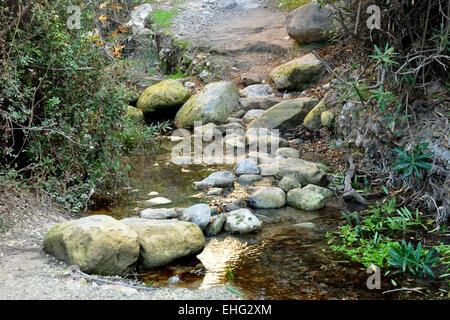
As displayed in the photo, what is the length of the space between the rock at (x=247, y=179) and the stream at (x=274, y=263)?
2.40 ft

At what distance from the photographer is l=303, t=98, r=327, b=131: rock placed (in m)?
8.91

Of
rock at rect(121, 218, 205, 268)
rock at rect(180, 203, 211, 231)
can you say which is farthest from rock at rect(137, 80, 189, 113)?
rock at rect(121, 218, 205, 268)

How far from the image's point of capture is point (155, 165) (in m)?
7.88

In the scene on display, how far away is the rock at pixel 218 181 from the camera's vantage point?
6.60 metres

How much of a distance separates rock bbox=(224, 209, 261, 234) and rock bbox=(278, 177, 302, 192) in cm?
113

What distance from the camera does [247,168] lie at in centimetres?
715

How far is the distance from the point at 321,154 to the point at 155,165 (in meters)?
2.96

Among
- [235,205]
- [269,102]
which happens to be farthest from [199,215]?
[269,102]

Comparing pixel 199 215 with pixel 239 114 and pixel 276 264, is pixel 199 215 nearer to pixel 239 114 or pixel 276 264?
pixel 276 264

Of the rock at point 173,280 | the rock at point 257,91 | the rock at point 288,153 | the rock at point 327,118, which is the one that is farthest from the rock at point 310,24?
the rock at point 173,280

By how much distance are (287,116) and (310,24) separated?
10.0ft

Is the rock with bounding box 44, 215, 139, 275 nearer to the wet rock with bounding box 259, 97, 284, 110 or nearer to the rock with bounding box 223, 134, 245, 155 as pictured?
the rock with bounding box 223, 134, 245, 155
